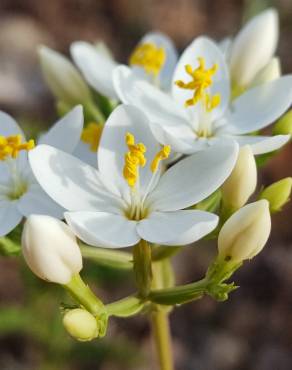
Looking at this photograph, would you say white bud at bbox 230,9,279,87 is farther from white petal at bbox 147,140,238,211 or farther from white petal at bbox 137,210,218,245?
white petal at bbox 137,210,218,245

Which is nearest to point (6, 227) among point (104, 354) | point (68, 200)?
point (68, 200)

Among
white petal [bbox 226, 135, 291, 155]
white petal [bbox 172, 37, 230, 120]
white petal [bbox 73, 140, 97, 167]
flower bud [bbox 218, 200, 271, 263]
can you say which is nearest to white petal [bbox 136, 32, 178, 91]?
white petal [bbox 172, 37, 230, 120]

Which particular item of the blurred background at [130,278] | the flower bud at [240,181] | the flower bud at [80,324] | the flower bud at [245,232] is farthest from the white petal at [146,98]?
the blurred background at [130,278]

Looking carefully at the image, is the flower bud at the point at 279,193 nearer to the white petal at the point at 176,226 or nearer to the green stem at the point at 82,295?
the white petal at the point at 176,226

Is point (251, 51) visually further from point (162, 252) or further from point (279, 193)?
point (162, 252)

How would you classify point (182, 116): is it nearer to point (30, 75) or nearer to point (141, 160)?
point (141, 160)

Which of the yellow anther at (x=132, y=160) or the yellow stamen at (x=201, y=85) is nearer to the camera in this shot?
the yellow anther at (x=132, y=160)
